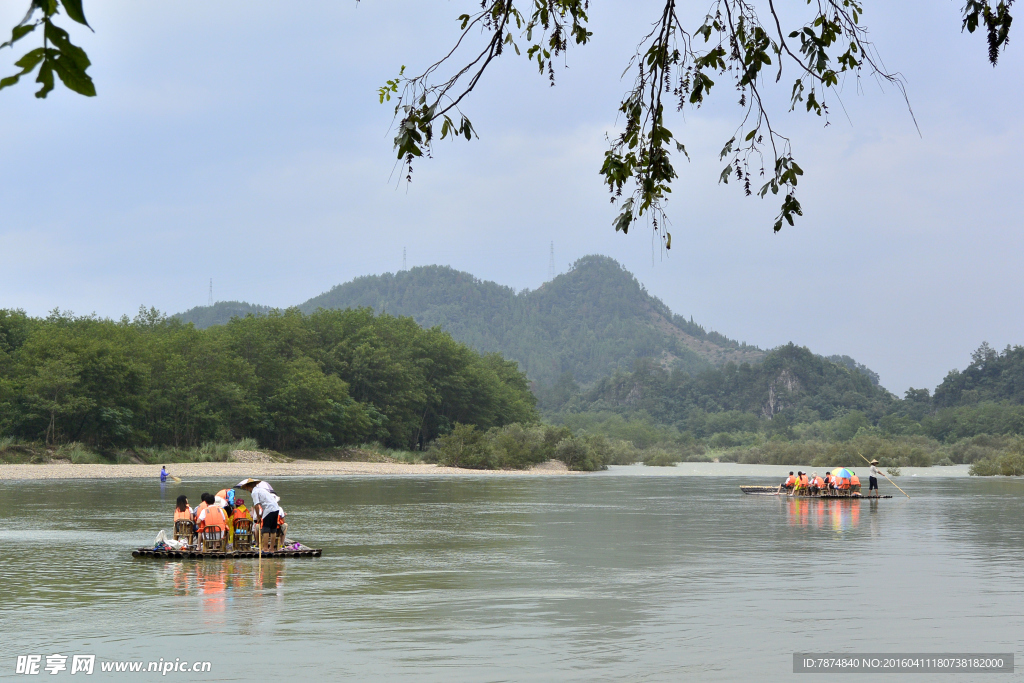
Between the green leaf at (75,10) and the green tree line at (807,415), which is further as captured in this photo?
the green tree line at (807,415)

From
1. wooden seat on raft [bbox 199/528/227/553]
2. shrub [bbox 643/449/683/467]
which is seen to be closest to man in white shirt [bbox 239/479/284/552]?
wooden seat on raft [bbox 199/528/227/553]

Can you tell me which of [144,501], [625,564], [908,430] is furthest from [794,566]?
[908,430]

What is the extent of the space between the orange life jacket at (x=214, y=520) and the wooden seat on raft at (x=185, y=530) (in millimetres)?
228

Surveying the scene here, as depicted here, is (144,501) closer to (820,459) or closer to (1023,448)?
(820,459)

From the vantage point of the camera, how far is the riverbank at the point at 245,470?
54.4 meters

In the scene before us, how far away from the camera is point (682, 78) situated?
261 inches

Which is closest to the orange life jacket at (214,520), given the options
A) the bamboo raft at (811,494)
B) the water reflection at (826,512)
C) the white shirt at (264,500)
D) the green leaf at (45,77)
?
the white shirt at (264,500)

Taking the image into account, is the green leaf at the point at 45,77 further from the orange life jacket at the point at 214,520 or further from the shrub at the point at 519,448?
the shrub at the point at 519,448

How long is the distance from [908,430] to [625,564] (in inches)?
4304

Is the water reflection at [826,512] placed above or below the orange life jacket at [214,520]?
below

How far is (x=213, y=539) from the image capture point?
824 inches

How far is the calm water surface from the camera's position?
468 inches

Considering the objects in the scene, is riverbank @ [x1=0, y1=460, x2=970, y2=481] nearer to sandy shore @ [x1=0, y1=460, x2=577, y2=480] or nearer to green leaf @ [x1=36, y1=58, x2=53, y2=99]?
sandy shore @ [x1=0, y1=460, x2=577, y2=480]

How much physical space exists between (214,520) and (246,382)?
5952cm
